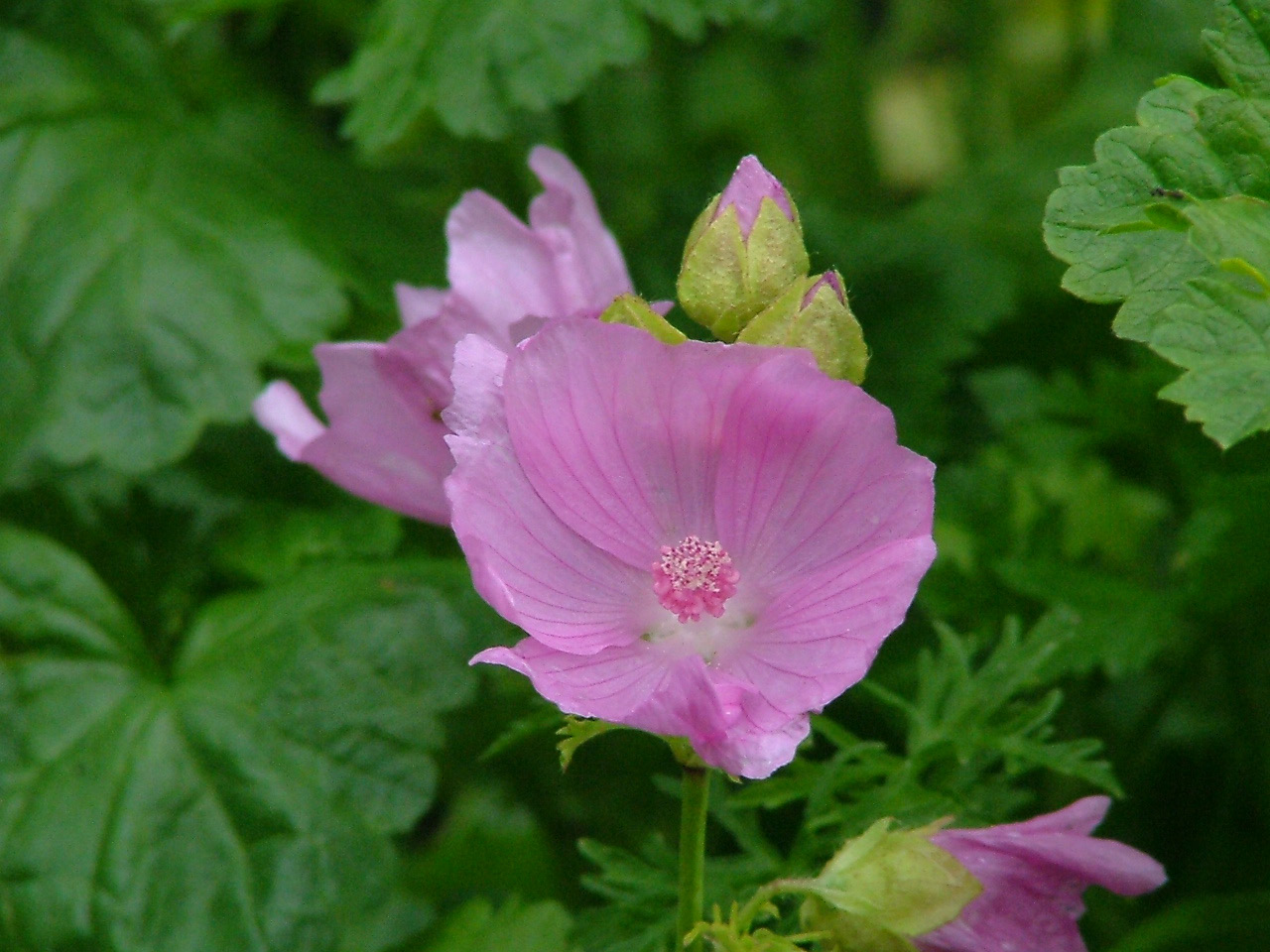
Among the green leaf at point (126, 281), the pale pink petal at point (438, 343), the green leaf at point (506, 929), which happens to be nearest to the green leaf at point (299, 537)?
the green leaf at point (126, 281)

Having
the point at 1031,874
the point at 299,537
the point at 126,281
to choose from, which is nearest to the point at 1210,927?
the point at 1031,874

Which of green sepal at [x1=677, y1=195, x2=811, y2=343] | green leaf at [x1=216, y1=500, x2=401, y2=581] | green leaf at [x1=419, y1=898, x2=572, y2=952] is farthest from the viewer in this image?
green leaf at [x1=216, y1=500, x2=401, y2=581]

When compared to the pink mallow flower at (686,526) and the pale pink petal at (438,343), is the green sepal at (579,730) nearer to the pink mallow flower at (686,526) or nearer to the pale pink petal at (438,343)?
the pink mallow flower at (686,526)

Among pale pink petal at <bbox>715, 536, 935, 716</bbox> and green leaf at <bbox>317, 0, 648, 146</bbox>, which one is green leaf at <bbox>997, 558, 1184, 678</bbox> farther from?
green leaf at <bbox>317, 0, 648, 146</bbox>

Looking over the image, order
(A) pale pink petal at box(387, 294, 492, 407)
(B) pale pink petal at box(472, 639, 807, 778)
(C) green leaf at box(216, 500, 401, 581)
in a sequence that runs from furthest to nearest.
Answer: (C) green leaf at box(216, 500, 401, 581), (A) pale pink petal at box(387, 294, 492, 407), (B) pale pink petal at box(472, 639, 807, 778)

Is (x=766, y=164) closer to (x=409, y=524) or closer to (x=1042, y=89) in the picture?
(x=1042, y=89)

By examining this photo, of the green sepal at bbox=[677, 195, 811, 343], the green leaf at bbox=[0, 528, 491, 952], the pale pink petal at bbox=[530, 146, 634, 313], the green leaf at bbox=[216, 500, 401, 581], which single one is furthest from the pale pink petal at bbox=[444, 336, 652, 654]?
the green leaf at bbox=[216, 500, 401, 581]
